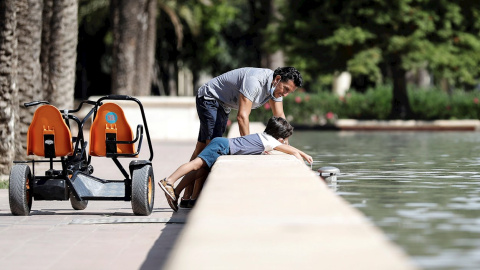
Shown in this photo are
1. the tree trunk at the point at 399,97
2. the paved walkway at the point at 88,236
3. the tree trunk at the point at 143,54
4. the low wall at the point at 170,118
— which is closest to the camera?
the paved walkway at the point at 88,236

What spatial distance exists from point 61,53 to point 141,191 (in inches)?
393

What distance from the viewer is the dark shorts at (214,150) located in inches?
455

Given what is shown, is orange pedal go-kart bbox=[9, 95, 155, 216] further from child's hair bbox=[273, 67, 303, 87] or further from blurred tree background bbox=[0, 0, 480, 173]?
blurred tree background bbox=[0, 0, 480, 173]

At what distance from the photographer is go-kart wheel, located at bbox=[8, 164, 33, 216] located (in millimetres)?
10844

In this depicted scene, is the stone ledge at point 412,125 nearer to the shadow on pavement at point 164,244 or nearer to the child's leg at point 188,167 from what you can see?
the child's leg at point 188,167

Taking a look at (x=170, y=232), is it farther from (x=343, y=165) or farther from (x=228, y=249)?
(x=343, y=165)

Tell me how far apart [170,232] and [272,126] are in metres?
2.47

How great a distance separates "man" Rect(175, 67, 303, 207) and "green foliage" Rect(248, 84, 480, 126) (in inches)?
1193

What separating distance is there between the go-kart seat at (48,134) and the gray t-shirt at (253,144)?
1850mm

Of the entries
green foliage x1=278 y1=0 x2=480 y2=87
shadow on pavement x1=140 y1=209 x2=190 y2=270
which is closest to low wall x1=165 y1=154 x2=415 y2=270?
shadow on pavement x1=140 y1=209 x2=190 y2=270

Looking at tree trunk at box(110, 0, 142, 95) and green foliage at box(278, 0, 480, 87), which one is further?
green foliage at box(278, 0, 480, 87)

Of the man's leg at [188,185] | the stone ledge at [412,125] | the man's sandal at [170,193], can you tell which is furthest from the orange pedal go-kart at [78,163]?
the stone ledge at [412,125]

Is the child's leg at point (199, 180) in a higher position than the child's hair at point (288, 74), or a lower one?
lower

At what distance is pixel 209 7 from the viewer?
62.3m
